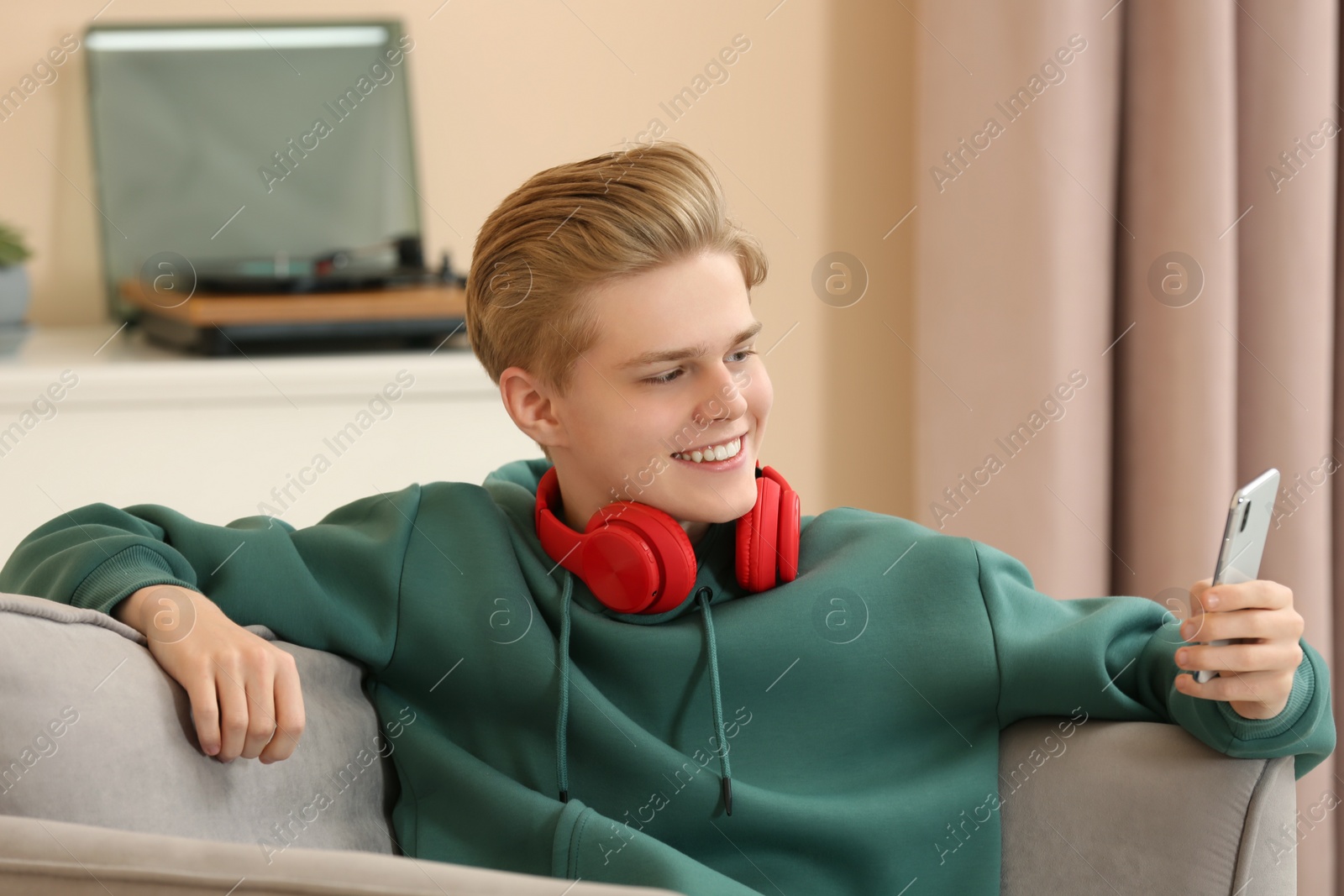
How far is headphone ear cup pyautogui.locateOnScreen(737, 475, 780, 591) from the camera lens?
1049mm

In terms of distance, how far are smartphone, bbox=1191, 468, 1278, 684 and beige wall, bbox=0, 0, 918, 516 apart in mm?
1318

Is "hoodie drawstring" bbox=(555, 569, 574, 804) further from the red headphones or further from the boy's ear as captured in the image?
the boy's ear

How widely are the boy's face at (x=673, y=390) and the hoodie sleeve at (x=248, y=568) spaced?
8.9 inches

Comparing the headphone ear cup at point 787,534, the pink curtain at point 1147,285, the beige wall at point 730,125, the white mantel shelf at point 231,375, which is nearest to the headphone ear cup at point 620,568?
the headphone ear cup at point 787,534

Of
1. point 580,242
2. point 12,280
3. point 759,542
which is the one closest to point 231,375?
point 12,280

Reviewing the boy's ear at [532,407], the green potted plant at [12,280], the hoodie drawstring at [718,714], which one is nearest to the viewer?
the hoodie drawstring at [718,714]

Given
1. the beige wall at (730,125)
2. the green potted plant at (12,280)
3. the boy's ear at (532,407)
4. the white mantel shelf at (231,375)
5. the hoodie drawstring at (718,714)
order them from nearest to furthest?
1. the hoodie drawstring at (718,714)
2. the boy's ear at (532,407)
3. the white mantel shelf at (231,375)
4. the green potted plant at (12,280)
5. the beige wall at (730,125)

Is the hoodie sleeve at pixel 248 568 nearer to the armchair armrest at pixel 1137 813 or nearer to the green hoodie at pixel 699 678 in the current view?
the green hoodie at pixel 699 678

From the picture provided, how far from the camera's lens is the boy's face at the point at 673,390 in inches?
40.4

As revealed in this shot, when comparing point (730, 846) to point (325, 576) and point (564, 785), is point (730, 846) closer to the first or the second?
point (564, 785)

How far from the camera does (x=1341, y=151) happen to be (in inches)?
68.8

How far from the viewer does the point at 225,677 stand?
2.97 ft

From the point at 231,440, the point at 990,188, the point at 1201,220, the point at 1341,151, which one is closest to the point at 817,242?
the point at 990,188

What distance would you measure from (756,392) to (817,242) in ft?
3.80
